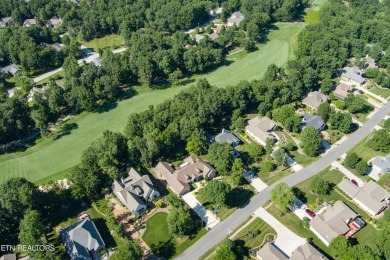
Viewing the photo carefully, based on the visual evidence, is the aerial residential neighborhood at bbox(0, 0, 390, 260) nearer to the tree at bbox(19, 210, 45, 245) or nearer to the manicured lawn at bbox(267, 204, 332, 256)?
the manicured lawn at bbox(267, 204, 332, 256)

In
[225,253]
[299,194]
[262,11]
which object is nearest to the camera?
[225,253]

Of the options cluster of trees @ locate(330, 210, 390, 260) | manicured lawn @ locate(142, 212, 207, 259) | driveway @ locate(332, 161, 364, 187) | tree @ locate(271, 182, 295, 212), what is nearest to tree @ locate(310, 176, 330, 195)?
tree @ locate(271, 182, 295, 212)

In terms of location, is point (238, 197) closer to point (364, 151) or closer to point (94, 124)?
point (364, 151)

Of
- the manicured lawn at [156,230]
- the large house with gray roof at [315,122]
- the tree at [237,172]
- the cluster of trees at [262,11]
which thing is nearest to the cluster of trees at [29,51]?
the cluster of trees at [262,11]

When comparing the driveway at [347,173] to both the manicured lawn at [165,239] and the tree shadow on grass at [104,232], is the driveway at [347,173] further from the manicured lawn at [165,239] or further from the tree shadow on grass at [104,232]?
the tree shadow on grass at [104,232]

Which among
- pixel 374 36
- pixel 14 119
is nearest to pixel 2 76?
pixel 14 119

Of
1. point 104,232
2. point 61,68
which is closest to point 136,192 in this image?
point 104,232
